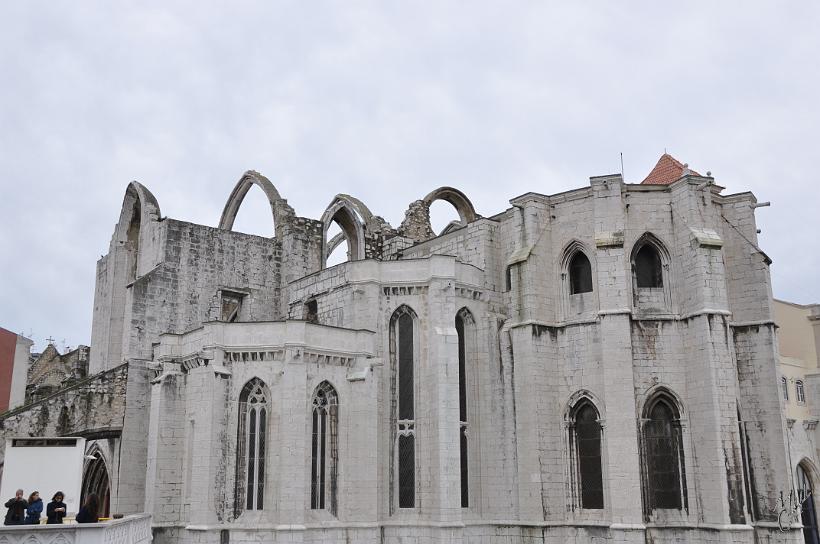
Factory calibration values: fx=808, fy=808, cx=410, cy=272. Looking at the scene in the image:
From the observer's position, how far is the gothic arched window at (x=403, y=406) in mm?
22234

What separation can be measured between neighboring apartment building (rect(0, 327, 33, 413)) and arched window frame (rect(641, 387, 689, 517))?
22341mm

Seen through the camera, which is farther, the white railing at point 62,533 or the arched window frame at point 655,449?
the arched window frame at point 655,449

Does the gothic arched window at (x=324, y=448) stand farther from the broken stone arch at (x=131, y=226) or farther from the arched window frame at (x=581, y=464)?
the broken stone arch at (x=131, y=226)

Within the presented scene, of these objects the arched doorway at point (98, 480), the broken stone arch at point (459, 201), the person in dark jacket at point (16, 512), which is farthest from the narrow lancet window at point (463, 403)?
the person in dark jacket at point (16, 512)

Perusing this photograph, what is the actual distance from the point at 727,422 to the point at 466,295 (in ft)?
26.0

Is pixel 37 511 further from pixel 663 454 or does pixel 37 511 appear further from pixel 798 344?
pixel 798 344

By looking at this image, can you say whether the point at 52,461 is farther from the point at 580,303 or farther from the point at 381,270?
the point at 580,303

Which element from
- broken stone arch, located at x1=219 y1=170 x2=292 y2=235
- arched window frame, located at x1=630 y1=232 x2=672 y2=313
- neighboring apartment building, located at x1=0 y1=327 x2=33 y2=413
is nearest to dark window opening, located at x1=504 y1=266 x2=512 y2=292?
arched window frame, located at x1=630 y1=232 x2=672 y2=313

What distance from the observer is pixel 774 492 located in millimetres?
22578

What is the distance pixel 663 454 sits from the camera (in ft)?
71.9

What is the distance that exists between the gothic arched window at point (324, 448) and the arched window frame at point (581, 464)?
6.58 meters

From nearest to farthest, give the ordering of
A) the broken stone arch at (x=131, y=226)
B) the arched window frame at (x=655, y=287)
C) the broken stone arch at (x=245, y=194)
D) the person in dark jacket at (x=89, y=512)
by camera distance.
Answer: the person in dark jacket at (x=89, y=512)
the arched window frame at (x=655, y=287)
the broken stone arch at (x=131, y=226)
the broken stone arch at (x=245, y=194)

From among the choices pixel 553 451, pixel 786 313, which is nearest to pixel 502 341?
pixel 553 451

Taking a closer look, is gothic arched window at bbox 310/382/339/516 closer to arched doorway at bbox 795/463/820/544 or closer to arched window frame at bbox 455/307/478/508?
arched window frame at bbox 455/307/478/508
